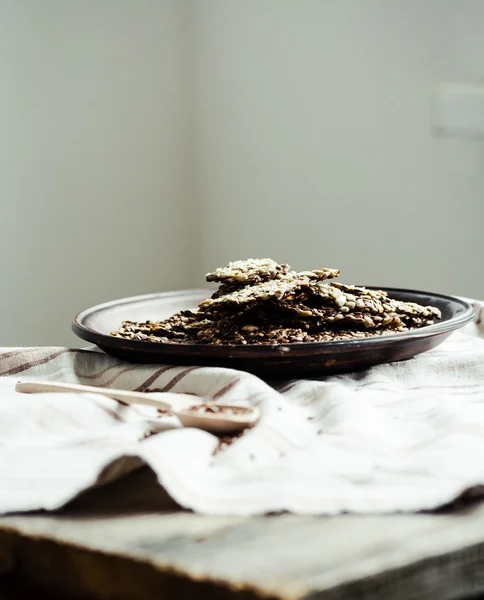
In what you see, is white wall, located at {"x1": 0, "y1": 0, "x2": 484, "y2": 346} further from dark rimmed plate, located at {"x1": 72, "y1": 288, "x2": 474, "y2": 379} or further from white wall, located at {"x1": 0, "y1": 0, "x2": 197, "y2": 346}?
dark rimmed plate, located at {"x1": 72, "y1": 288, "x2": 474, "y2": 379}

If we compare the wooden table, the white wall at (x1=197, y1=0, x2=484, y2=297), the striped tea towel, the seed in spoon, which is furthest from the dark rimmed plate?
the white wall at (x1=197, y1=0, x2=484, y2=297)

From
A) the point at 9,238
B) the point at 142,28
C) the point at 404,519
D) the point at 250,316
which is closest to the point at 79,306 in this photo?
the point at 9,238

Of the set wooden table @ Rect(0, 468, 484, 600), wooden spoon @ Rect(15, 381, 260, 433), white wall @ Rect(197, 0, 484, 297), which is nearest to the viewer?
wooden table @ Rect(0, 468, 484, 600)

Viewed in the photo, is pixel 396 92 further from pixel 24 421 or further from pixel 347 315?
pixel 24 421

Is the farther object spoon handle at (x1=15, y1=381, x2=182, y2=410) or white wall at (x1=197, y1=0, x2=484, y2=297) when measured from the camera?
white wall at (x1=197, y1=0, x2=484, y2=297)

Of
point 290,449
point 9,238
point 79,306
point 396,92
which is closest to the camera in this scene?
point 290,449

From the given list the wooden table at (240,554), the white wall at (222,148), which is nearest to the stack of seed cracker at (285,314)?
the wooden table at (240,554)
